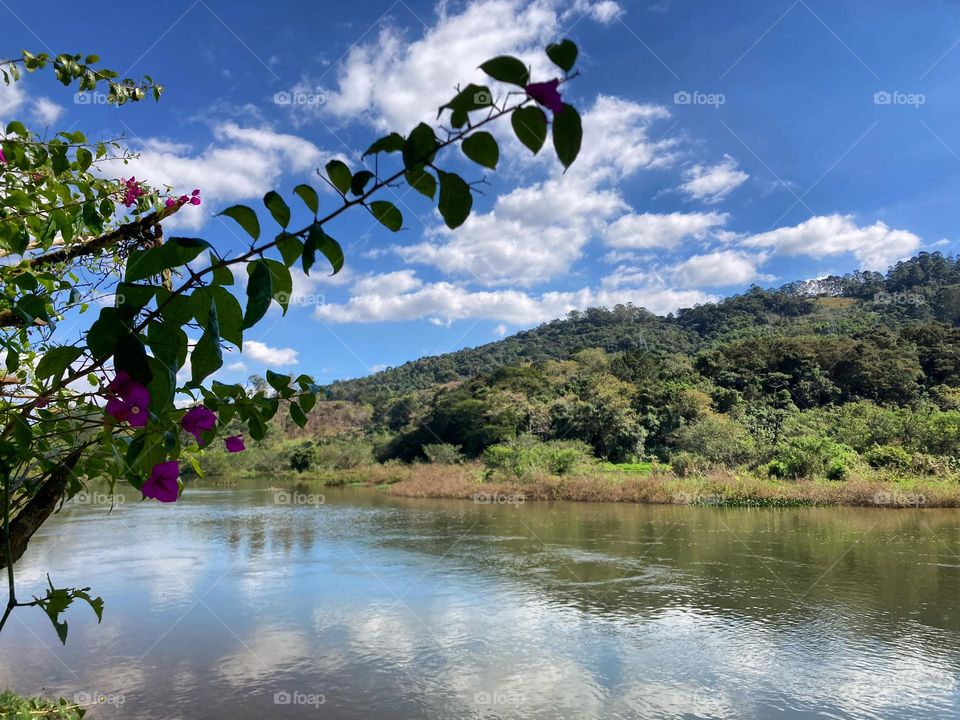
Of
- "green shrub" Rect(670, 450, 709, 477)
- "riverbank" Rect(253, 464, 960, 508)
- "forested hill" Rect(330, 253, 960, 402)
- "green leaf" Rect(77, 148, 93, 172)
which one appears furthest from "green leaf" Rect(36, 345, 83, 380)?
"forested hill" Rect(330, 253, 960, 402)

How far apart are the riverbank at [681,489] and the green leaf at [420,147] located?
16.1 m

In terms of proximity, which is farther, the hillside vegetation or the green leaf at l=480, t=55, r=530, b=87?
the hillside vegetation

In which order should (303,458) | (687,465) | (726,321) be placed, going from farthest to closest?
1. (726,321)
2. (303,458)
3. (687,465)

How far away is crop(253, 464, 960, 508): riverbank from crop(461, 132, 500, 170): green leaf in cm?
1609

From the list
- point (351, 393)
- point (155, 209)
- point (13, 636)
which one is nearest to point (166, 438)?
point (155, 209)

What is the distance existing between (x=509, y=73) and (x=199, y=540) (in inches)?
499

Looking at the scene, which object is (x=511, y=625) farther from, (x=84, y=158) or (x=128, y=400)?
(x=128, y=400)

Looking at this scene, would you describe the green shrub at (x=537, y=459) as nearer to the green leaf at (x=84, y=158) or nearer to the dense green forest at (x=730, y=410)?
the dense green forest at (x=730, y=410)

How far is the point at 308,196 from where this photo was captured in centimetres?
52

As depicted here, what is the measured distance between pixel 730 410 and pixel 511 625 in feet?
65.6

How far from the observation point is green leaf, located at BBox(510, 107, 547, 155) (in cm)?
40

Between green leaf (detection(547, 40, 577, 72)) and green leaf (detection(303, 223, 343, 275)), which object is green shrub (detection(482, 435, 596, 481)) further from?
green leaf (detection(547, 40, 577, 72))

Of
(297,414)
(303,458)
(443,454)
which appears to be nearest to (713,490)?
(443,454)

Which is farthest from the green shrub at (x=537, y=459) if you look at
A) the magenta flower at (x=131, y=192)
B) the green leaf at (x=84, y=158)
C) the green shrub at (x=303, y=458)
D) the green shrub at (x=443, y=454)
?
the green leaf at (x=84, y=158)
